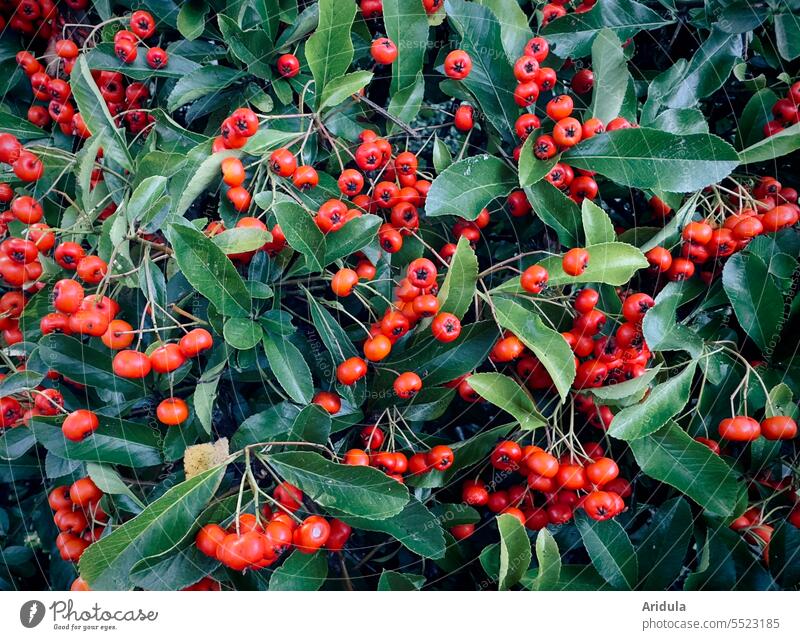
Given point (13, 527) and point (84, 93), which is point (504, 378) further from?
point (13, 527)

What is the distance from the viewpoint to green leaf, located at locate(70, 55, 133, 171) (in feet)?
3.64

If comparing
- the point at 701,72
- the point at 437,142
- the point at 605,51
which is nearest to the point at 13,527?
the point at 437,142

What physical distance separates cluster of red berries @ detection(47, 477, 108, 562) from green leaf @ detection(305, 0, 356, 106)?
2.43 feet

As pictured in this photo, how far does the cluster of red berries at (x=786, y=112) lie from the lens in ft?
3.84

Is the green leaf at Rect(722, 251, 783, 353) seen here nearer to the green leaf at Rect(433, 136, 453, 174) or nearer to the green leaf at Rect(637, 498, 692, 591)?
the green leaf at Rect(637, 498, 692, 591)

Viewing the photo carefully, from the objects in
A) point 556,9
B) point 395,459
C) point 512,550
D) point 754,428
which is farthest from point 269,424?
point 556,9

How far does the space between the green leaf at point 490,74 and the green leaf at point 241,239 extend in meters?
0.44

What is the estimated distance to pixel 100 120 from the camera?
1.12m

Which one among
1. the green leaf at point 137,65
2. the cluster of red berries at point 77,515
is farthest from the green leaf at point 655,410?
the green leaf at point 137,65

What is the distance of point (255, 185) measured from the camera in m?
1.08

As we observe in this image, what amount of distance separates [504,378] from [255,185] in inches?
19.6

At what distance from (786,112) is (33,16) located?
4.70ft

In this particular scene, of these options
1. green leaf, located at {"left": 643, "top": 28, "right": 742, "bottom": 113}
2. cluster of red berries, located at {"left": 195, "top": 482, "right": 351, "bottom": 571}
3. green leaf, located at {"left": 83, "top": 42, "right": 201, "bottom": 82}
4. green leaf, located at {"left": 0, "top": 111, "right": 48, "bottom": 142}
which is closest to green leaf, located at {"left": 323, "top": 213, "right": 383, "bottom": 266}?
cluster of red berries, located at {"left": 195, "top": 482, "right": 351, "bottom": 571}

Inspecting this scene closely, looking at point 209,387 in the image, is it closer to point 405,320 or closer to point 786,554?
point 405,320
